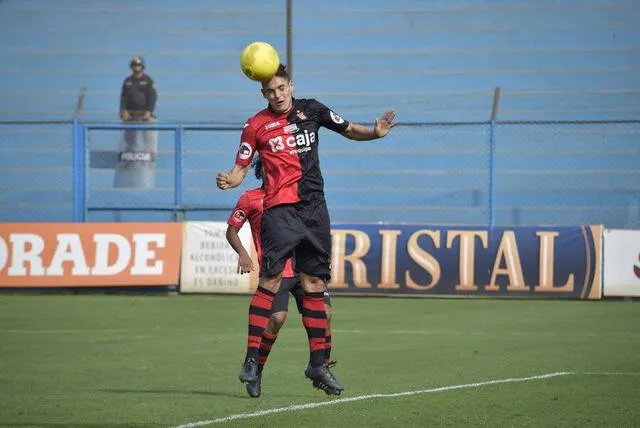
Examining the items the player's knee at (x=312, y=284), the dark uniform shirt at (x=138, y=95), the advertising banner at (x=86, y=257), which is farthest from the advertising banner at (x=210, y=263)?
the player's knee at (x=312, y=284)

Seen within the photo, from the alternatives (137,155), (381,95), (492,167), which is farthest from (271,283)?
(381,95)

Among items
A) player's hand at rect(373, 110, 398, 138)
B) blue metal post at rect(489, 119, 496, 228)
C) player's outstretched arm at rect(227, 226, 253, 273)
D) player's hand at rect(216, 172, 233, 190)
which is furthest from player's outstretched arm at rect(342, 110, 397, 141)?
blue metal post at rect(489, 119, 496, 228)

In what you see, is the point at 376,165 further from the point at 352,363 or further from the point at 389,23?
the point at 352,363

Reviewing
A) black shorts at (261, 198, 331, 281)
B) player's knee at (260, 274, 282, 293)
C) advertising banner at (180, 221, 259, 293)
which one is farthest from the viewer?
advertising banner at (180, 221, 259, 293)

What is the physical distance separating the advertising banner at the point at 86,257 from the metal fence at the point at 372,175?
1.08 metres

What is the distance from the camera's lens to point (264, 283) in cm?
888

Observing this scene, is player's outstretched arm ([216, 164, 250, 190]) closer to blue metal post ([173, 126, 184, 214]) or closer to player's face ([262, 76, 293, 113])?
player's face ([262, 76, 293, 113])

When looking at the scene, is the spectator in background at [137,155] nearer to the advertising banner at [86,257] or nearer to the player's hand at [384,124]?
the advertising banner at [86,257]

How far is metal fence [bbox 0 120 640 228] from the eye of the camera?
21.3 metres

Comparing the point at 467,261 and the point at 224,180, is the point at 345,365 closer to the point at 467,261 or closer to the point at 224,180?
the point at 224,180

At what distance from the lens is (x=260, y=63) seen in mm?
8555

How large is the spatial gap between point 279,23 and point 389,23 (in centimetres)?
230

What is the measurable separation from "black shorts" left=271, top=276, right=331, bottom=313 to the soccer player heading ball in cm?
65

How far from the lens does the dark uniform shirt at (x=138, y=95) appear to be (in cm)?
2305
